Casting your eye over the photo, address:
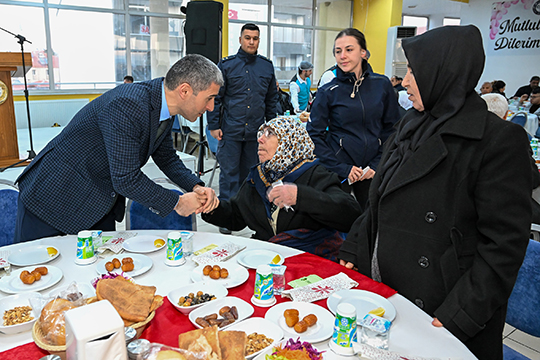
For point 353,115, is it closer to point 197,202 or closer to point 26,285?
point 197,202

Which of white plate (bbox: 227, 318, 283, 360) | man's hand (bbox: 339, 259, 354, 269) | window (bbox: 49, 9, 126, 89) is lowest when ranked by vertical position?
man's hand (bbox: 339, 259, 354, 269)

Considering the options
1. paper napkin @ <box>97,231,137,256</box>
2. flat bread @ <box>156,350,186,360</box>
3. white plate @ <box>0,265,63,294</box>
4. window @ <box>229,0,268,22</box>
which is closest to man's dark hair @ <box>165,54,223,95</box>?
paper napkin @ <box>97,231,137,256</box>

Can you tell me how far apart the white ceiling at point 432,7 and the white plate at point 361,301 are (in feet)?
42.9

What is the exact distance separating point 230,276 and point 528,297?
3.75 ft

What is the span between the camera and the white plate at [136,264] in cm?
159

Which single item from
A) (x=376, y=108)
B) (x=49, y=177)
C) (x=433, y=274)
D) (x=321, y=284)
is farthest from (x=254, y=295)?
(x=376, y=108)

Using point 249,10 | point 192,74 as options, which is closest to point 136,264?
point 192,74

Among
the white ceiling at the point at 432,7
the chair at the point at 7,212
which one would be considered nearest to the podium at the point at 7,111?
the chair at the point at 7,212

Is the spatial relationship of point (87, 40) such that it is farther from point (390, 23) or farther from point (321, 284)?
point (321, 284)

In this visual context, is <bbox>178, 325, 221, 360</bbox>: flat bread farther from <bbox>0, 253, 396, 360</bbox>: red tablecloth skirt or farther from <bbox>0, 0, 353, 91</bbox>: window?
<bbox>0, 0, 353, 91</bbox>: window

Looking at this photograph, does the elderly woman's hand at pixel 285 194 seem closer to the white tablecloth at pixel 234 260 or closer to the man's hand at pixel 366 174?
the white tablecloth at pixel 234 260

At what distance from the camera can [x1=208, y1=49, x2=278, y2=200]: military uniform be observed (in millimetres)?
4223

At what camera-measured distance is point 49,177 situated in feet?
6.27

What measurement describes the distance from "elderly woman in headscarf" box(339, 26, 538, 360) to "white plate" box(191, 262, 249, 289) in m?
0.53
